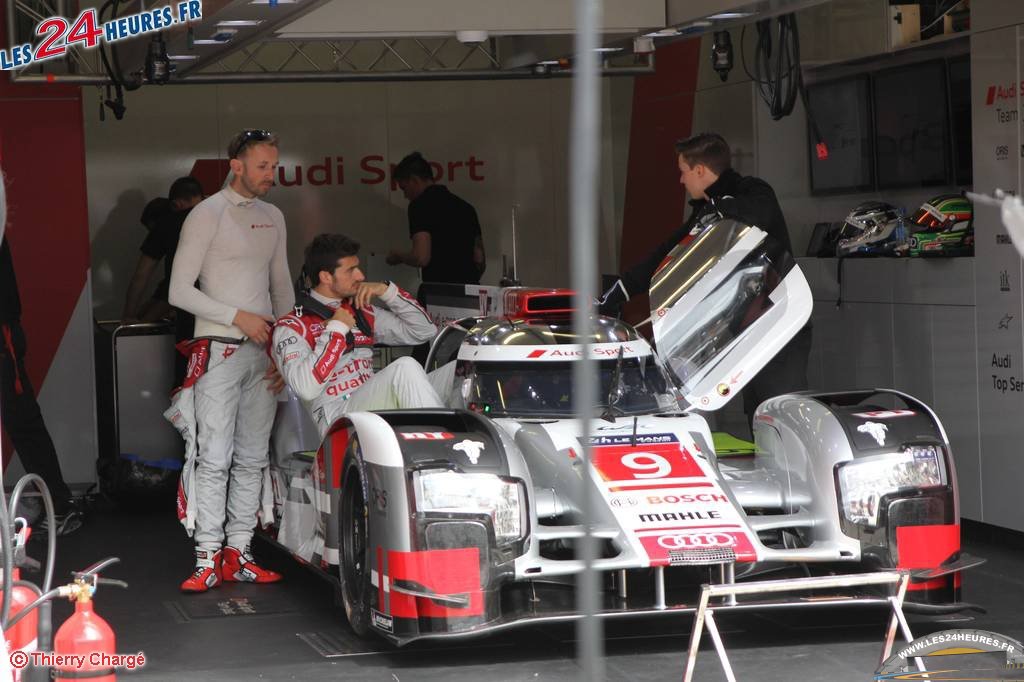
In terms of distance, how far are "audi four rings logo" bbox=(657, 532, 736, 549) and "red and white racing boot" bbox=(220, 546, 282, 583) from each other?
88.8 inches

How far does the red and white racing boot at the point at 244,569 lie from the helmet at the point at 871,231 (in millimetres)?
3539

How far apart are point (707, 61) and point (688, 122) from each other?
21.7 inches

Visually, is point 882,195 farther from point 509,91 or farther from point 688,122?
point 509,91

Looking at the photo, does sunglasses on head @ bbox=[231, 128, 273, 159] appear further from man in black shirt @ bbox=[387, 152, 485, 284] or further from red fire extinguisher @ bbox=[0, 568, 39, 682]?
man in black shirt @ bbox=[387, 152, 485, 284]

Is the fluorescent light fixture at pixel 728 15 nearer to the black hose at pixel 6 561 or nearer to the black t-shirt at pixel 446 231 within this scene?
the black t-shirt at pixel 446 231

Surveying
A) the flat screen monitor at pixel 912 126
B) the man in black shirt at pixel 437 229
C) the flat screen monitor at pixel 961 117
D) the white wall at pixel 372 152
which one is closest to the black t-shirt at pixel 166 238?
the man in black shirt at pixel 437 229

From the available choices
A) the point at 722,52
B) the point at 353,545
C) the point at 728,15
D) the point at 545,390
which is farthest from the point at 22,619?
the point at 722,52

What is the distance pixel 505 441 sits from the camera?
16.4ft

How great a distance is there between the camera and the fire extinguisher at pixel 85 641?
346 centimetres

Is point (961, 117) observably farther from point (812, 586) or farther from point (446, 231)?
point (812, 586)

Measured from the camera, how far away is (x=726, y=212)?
21.1 ft

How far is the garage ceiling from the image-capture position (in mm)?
6898

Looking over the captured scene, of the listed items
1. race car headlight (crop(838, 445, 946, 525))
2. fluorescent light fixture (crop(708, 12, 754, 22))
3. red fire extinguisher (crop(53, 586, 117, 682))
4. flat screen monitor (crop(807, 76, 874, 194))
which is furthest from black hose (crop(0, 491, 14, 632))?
flat screen monitor (crop(807, 76, 874, 194))

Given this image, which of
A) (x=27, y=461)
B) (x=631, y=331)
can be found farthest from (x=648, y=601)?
(x=27, y=461)
